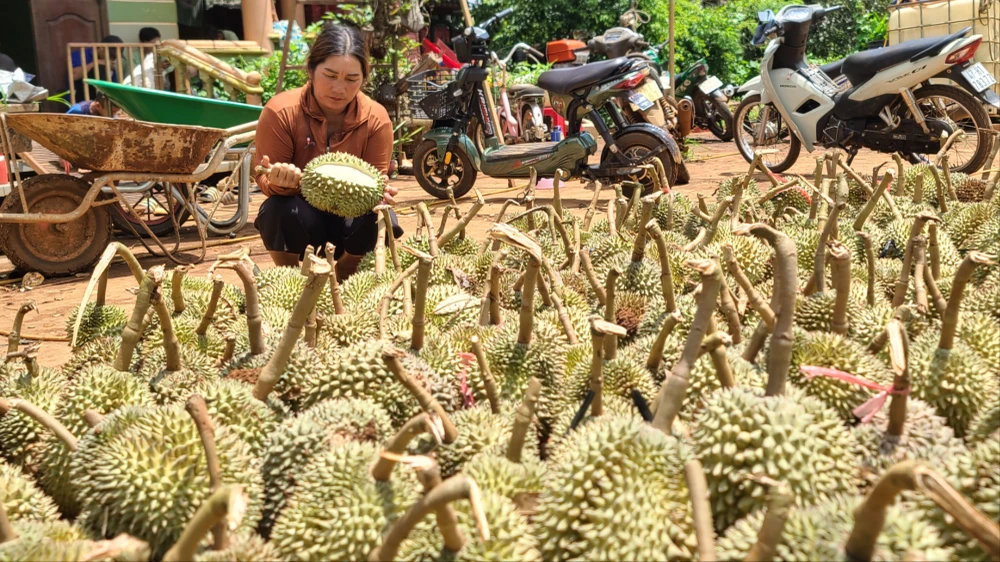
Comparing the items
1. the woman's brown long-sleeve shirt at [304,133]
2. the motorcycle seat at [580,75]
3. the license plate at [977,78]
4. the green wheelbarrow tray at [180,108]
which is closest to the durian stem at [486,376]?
the woman's brown long-sleeve shirt at [304,133]

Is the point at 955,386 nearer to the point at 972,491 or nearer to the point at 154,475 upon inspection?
the point at 972,491

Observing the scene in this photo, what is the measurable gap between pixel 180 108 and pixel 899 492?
704 centimetres

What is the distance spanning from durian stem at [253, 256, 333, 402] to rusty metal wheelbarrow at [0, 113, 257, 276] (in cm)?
398

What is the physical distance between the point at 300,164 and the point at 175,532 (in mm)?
2711

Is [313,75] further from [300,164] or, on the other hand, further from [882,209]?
[882,209]

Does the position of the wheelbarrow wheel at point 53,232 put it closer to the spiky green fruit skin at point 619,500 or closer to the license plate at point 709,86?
the spiky green fruit skin at point 619,500

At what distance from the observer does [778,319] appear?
1369 millimetres

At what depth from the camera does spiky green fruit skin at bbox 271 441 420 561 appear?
1214mm

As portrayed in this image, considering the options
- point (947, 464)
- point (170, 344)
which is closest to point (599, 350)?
point (947, 464)

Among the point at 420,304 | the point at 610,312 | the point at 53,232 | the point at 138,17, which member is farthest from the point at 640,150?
the point at 138,17

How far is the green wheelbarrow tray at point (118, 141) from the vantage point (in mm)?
4945

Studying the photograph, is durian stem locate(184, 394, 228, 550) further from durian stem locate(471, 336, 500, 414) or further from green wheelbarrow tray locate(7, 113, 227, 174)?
green wheelbarrow tray locate(7, 113, 227, 174)

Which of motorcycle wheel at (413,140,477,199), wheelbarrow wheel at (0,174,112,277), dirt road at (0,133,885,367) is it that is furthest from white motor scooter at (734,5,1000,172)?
wheelbarrow wheel at (0,174,112,277)

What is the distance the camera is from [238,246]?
666 centimetres
